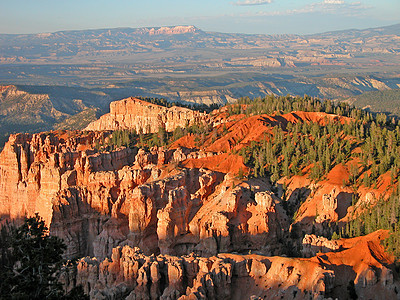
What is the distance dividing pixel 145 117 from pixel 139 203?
5350 centimetres

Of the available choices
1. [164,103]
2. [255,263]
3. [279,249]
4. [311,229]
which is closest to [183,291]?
[255,263]

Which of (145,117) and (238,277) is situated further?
(145,117)

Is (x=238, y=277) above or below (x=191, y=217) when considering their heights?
above

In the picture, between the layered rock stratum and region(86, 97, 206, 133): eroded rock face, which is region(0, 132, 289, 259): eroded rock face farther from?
region(86, 97, 206, 133): eroded rock face

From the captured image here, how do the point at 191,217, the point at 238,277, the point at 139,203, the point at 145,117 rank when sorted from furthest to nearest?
the point at 145,117
the point at 139,203
the point at 191,217
the point at 238,277

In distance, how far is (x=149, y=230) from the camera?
217 ft

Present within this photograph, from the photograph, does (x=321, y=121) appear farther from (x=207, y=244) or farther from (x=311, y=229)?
(x=207, y=244)

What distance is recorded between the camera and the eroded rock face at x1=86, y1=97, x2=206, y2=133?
11050 cm

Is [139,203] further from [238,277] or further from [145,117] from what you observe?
[145,117]

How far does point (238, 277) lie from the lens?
155 ft

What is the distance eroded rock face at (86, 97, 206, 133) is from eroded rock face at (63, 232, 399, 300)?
→ 2311 inches

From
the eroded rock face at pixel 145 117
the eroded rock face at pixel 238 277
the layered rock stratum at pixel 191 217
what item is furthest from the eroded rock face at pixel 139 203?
the eroded rock face at pixel 145 117

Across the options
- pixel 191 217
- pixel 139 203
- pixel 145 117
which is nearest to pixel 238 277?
pixel 191 217

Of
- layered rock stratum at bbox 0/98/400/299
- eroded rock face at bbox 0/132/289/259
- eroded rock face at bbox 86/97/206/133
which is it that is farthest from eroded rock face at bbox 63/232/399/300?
eroded rock face at bbox 86/97/206/133
